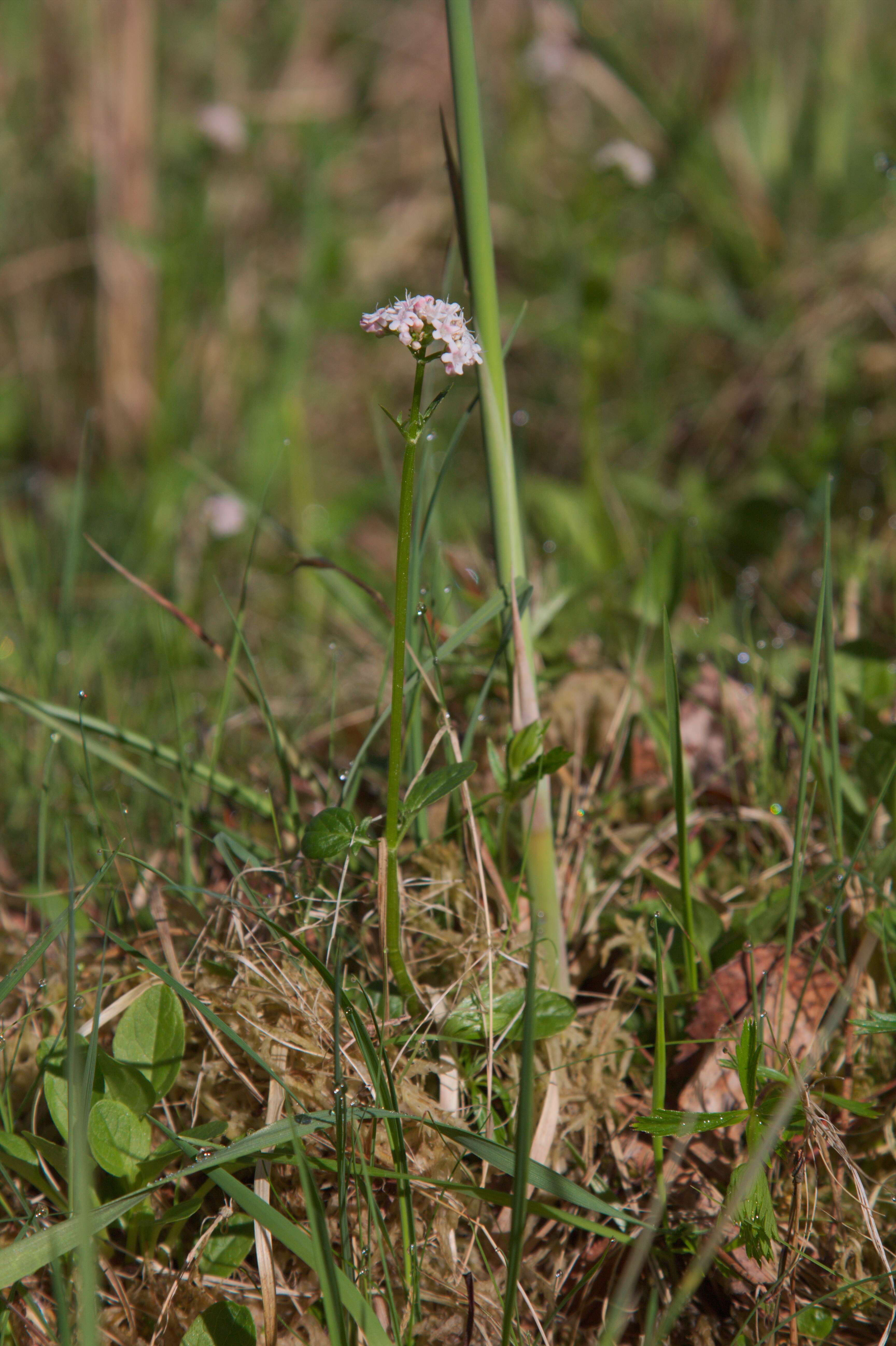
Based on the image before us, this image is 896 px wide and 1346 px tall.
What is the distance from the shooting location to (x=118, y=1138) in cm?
103

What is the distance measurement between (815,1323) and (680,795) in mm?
518

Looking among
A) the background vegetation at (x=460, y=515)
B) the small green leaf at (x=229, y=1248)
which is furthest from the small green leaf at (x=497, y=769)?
the small green leaf at (x=229, y=1248)

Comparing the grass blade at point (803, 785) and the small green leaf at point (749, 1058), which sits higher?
the grass blade at point (803, 785)

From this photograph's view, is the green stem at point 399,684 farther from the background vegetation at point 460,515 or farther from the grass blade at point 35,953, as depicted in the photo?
the grass blade at point 35,953

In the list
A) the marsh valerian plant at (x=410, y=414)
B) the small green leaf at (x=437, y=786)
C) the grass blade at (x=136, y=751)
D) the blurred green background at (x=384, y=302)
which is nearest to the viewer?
the marsh valerian plant at (x=410, y=414)

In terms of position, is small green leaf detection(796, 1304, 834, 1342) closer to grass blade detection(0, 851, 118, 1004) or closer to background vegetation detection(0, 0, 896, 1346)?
background vegetation detection(0, 0, 896, 1346)

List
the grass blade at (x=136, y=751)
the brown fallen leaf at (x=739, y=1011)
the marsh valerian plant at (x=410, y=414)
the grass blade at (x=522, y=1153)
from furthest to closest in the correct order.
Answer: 1. the grass blade at (x=136, y=751)
2. the brown fallen leaf at (x=739, y=1011)
3. the marsh valerian plant at (x=410, y=414)
4. the grass blade at (x=522, y=1153)

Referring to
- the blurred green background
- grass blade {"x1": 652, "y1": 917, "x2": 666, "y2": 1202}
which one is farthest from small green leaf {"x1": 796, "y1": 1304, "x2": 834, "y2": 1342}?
the blurred green background

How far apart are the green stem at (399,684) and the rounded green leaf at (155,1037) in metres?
0.26

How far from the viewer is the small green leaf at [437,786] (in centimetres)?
101

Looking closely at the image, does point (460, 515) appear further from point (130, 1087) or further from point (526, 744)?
point (130, 1087)

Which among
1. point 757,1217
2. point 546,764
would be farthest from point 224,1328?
point 546,764

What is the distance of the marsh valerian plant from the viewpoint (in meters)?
0.90

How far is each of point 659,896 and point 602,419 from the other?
6.32 ft
